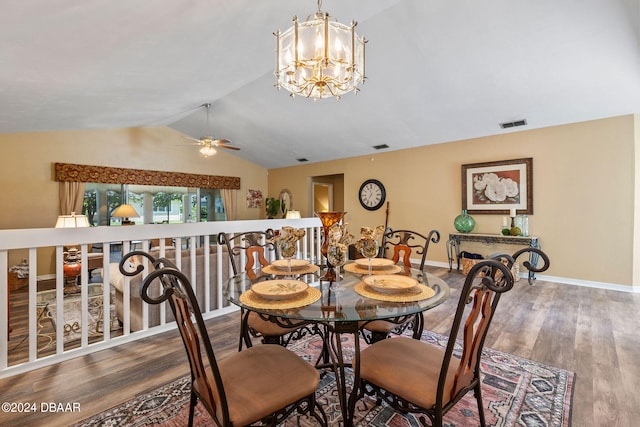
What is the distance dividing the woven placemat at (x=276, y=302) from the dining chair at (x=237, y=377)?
25 centimetres

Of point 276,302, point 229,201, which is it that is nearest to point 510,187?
point 276,302

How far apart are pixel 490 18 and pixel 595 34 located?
A: 3.39 ft

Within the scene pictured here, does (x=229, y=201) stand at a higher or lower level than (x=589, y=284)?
higher

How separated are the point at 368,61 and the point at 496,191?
3170mm

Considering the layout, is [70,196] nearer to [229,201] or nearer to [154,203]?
[154,203]

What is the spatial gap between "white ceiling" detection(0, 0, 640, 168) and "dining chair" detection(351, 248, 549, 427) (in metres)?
2.57

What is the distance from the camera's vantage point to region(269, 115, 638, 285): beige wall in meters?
3.94

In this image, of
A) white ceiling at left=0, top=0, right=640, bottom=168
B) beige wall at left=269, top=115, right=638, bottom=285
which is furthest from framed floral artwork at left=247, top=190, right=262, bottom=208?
beige wall at left=269, top=115, right=638, bottom=285

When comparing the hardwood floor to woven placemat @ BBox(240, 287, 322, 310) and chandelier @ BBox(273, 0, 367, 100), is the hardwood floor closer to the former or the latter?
woven placemat @ BBox(240, 287, 322, 310)

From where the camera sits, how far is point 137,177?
21.8ft

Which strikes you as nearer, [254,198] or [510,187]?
[510,187]

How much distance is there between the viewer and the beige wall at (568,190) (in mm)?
3939

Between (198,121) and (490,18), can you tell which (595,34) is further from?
(198,121)

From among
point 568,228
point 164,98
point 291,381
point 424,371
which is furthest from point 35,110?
point 568,228
